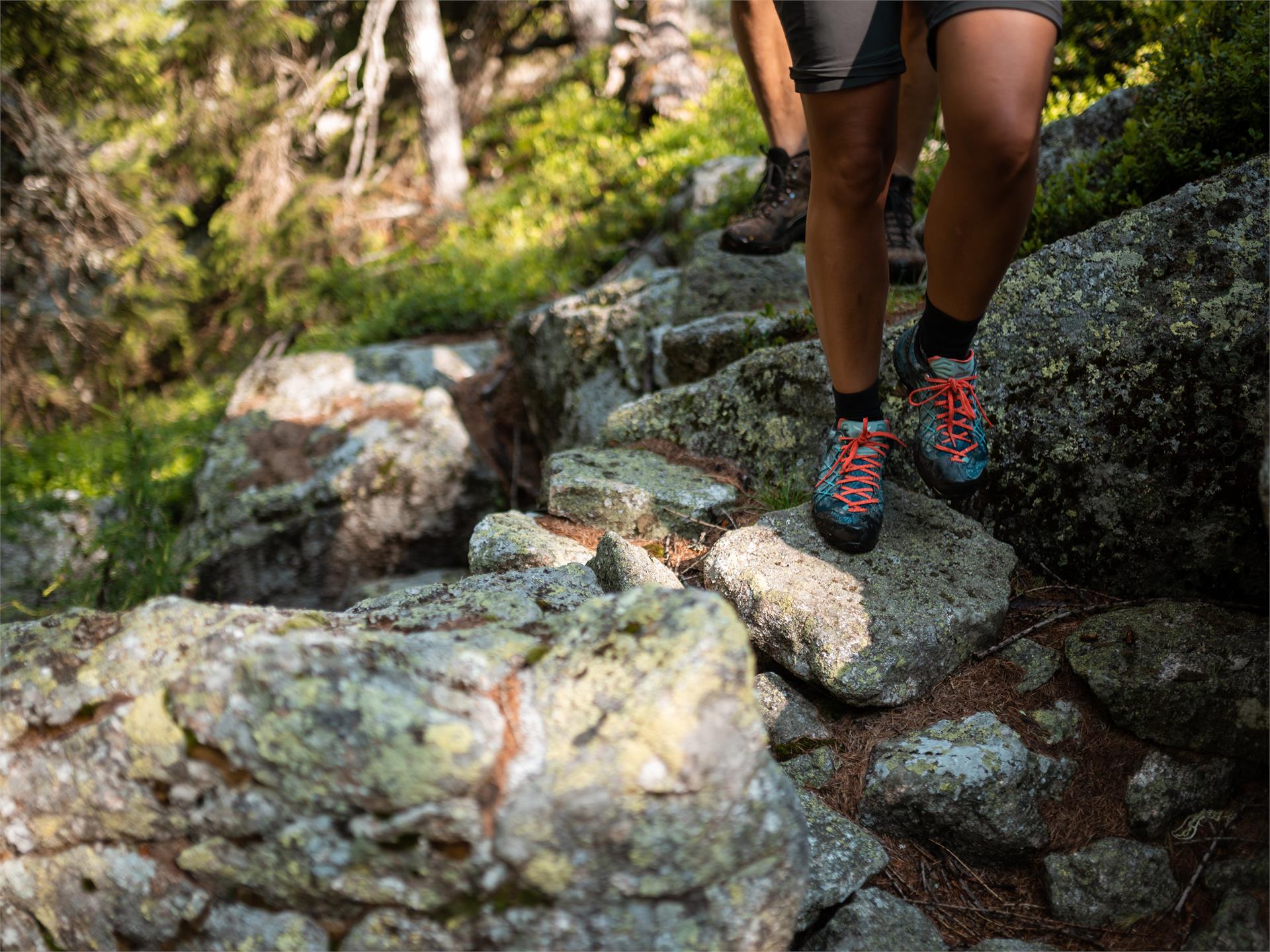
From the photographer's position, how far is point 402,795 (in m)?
1.70

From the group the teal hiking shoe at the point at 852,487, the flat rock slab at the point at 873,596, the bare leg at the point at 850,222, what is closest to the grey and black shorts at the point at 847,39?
the bare leg at the point at 850,222

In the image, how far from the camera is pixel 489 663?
1.93 meters

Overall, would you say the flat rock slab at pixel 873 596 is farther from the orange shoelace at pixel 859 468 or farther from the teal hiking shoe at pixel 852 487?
the orange shoelace at pixel 859 468

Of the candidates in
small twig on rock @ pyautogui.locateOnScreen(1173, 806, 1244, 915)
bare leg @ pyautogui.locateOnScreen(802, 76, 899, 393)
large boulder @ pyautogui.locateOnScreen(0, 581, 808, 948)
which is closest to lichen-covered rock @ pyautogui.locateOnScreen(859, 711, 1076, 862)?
small twig on rock @ pyautogui.locateOnScreen(1173, 806, 1244, 915)

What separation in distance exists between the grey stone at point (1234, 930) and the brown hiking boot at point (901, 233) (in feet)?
9.77

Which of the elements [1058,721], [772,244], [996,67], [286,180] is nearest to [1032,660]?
[1058,721]

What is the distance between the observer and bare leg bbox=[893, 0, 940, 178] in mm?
3631

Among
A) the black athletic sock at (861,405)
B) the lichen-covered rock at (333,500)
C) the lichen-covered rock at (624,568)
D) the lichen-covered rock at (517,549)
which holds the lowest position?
the lichen-covered rock at (333,500)

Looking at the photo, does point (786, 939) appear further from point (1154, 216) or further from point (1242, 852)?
point (1154, 216)

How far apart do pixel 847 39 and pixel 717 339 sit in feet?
7.58

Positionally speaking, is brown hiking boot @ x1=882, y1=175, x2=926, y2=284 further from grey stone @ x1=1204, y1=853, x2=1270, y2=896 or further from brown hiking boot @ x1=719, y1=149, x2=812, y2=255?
grey stone @ x1=1204, y1=853, x2=1270, y2=896

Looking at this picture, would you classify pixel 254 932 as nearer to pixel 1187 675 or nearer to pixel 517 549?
pixel 517 549

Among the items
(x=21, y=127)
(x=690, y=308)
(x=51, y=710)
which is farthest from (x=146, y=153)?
(x=51, y=710)

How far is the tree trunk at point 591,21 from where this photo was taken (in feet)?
36.4
